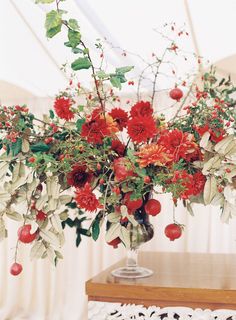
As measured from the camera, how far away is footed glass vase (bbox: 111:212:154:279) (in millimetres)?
1368

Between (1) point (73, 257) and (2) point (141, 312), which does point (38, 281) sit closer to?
(1) point (73, 257)

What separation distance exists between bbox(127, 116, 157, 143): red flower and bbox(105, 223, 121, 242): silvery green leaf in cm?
21

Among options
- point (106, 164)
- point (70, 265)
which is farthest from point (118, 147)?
point (70, 265)

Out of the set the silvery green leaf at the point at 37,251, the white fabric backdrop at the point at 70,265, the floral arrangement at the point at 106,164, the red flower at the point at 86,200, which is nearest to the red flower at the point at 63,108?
the floral arrangement at the point at 106,164

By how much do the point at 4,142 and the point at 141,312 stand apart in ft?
1.83

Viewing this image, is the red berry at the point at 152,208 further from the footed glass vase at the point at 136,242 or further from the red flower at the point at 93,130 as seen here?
the red flower at the point at 93,130

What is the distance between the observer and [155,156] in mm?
1156

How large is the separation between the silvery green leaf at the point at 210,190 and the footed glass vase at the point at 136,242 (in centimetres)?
25

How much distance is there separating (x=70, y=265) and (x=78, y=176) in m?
2.42

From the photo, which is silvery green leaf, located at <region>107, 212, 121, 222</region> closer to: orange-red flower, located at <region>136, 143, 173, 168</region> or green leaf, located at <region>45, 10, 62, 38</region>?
orange-red flower, located at <region>136, 143, 173, 168</region>

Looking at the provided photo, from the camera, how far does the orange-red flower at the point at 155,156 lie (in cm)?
116

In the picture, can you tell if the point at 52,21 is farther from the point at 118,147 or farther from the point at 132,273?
the point at 132,273

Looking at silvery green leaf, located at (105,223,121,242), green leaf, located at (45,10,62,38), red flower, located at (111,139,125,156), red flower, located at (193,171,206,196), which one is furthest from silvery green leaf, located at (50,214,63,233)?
green leaf, located at (45,10,62,38)

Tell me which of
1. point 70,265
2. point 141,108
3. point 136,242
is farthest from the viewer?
point 70,265
